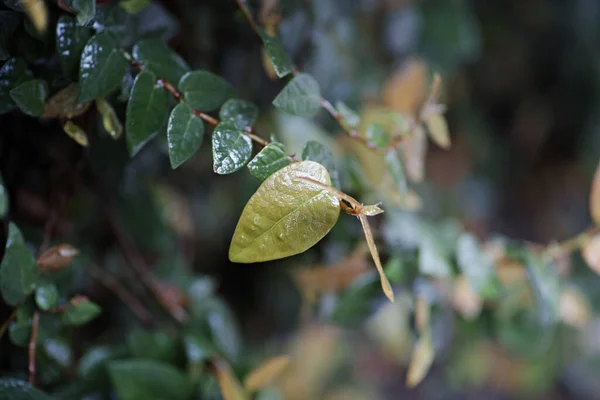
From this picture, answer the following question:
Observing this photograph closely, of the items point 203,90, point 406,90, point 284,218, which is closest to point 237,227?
point 284,218

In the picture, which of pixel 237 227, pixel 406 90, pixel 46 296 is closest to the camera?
pixel 237 227

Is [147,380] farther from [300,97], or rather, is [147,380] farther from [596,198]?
[596,198]

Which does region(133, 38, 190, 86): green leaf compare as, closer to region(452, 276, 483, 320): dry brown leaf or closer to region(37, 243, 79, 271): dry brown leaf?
region(37, 243, 79, 271): dry brown leaf

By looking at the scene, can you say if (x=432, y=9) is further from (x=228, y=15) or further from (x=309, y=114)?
(x=309, y=114)

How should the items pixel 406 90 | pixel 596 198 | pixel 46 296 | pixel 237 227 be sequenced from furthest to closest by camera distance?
pixel 406 90, pixel 596 198, pixel 46 296, pixel 237 227

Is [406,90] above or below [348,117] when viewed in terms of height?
below

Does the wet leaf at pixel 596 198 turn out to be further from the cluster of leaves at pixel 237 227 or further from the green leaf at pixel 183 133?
the green leaf at pixel 183 133
